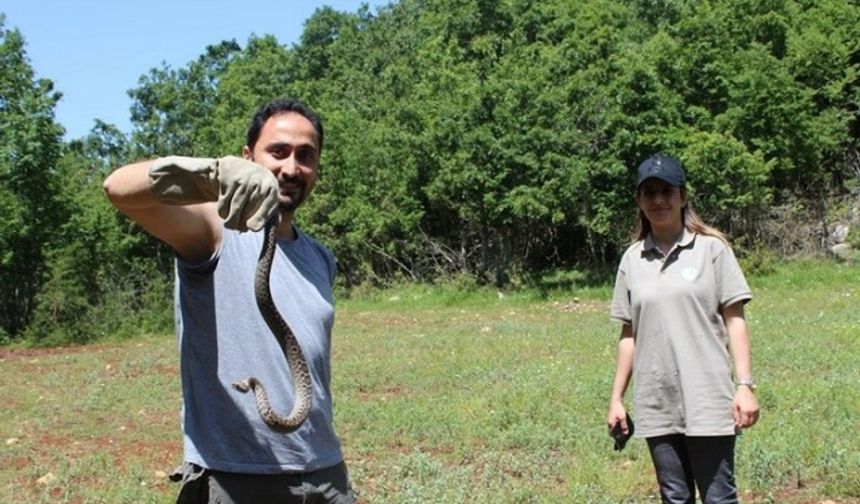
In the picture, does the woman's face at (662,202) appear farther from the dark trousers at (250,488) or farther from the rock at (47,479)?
the rock at (47,479)

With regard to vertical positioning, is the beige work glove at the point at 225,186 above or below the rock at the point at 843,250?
above

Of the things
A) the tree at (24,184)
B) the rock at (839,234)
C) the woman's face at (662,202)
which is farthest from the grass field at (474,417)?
the rock at (839,234)

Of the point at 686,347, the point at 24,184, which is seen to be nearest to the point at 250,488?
the point at 686,347

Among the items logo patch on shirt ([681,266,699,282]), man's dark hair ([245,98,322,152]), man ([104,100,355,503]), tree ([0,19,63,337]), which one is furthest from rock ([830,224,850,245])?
man ([104,100,355,503])

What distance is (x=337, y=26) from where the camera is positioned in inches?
1560

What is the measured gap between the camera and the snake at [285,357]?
1881mm

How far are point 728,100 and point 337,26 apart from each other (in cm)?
2329

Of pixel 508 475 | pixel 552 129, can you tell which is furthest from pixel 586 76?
pixel 508 475

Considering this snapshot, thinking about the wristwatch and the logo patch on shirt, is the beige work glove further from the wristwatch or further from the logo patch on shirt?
the wristwatch

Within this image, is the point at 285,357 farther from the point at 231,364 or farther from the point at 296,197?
the point at 296,197

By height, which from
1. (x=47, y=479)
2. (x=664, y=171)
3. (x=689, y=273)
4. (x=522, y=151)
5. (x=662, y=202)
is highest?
(x=522, y=151)

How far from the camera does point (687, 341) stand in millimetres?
3219

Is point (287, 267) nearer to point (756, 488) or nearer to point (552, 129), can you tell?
point (756, 488)

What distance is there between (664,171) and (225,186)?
206 centimetres
